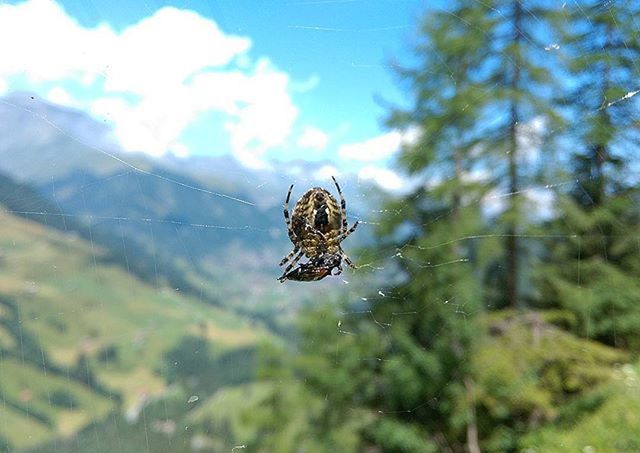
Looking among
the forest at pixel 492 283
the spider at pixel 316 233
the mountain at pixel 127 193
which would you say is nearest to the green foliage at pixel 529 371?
the forest at pixel 492 283

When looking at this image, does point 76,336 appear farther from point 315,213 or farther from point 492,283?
point 492,283

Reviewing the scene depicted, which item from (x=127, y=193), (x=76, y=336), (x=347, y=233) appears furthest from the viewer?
(x=76, y=336)

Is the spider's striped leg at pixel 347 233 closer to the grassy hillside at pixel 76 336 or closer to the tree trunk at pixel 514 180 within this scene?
the grassy hillside at pixel 76 336

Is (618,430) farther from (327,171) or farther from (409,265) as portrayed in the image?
(409,265)

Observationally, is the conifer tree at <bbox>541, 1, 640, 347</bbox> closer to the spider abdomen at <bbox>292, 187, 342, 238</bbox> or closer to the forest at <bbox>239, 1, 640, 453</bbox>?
the forest at <bbox>239, 1, 640, 453</bbox>

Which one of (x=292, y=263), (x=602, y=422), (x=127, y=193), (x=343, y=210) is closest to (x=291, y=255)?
(x=292, y=263)

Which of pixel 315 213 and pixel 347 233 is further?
pixel 347 233
